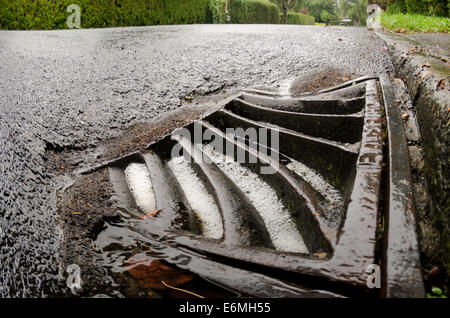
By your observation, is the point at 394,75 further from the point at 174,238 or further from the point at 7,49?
the point at 7,49

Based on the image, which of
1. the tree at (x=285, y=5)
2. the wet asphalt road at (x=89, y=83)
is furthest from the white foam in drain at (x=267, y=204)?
the tree at (x=285, y=5)

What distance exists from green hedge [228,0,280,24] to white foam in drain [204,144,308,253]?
1392cm

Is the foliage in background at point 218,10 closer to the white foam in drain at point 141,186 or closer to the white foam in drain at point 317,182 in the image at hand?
the white foam in drain at point 141,186

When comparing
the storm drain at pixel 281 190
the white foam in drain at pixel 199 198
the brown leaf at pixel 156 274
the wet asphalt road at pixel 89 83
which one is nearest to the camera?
the storm drain at pixel 281 190

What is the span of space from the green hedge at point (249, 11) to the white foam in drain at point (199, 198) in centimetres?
1400

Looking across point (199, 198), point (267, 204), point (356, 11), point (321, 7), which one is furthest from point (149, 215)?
point (321, 7)

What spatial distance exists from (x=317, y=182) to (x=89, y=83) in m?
2.89

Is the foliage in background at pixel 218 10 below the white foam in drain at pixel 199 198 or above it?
above

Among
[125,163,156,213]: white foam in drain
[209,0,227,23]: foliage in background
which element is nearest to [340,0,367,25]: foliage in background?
[209,0,227,23]: foliage in background

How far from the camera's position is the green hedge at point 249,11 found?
48.2 feet

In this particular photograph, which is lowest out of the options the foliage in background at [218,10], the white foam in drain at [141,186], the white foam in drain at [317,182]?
the white foam in drain at [141,186]

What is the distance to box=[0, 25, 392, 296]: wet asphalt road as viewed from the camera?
1.64m

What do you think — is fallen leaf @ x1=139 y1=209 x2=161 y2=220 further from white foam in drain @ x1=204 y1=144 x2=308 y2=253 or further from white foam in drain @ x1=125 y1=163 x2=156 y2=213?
white foam in drain @ x1=204 y1=144 x2=308 y2=253
